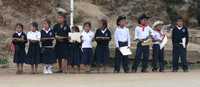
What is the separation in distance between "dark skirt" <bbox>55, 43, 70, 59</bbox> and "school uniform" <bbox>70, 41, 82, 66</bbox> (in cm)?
15

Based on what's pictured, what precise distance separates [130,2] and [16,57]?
933cm

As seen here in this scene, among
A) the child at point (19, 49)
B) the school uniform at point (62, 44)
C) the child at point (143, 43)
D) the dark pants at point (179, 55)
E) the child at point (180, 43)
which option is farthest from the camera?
the dark pants at point (179, 55)

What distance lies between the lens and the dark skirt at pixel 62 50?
18.2 meters

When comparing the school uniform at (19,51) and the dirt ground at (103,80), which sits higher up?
the school uniform at (19,51)

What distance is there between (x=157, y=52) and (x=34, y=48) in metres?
3.80

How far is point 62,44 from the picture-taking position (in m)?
18.2

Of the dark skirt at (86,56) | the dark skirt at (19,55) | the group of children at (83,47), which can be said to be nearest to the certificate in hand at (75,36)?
the group of children at (83,47)

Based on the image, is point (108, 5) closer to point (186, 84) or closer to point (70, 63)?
point (70, 63)

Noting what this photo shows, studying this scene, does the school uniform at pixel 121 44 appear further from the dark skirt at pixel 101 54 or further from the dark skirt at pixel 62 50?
the dark skirt at pixel 62 50

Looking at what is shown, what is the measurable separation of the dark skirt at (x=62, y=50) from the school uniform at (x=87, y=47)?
0.49 metres

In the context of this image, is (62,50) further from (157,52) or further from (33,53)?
(157,52)

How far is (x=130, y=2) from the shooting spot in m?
26.2

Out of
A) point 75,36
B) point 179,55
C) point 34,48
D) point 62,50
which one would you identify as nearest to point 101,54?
point 75,36

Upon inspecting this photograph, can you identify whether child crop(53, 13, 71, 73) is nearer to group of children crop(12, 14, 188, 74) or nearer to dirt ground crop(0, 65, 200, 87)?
group of children crop(12, 14, 188, 74)
